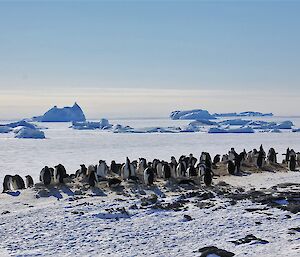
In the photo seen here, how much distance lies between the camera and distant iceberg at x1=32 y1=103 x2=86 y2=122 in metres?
96.2

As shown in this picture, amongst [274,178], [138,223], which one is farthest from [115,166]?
[138,223]

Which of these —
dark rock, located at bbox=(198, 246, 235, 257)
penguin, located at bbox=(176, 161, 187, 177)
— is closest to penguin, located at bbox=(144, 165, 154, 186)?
penguin, located at bbox=(176, 161, 187, 177)

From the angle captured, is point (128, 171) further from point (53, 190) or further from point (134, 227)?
point (134, 227)

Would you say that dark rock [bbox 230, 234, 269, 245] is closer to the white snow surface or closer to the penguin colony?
the white snow surface

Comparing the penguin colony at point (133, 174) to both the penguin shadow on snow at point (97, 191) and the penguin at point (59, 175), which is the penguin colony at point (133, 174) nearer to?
the penguin at point (59, 175)

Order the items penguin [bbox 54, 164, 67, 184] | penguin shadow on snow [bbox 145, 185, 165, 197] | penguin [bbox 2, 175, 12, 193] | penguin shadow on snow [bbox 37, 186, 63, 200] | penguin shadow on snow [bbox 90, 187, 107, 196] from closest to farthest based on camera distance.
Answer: penguin shadow on snow [bbox 145, 185, 165, 197] → penguin shadow on snow [bbox 90, 187, 107, 196] → penguin shadow on snow [bbox 37, 186, 63, 200] → penguin [bbox 54, 164, 67, 184] → penguin [bbox 2, 175, 12, 193]

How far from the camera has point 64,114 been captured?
97.2 meters

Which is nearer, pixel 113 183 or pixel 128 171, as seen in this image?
pixel 113 183

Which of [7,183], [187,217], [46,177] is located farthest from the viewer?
[7,183]

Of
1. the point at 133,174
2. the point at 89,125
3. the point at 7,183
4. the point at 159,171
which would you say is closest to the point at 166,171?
the point at 159,171

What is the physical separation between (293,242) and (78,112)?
92.1 metres

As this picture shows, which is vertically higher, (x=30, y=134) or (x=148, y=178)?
(x=148, y=178)

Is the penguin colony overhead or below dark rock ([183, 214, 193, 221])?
overhead

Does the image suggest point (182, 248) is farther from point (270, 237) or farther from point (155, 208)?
point (155, 208)
